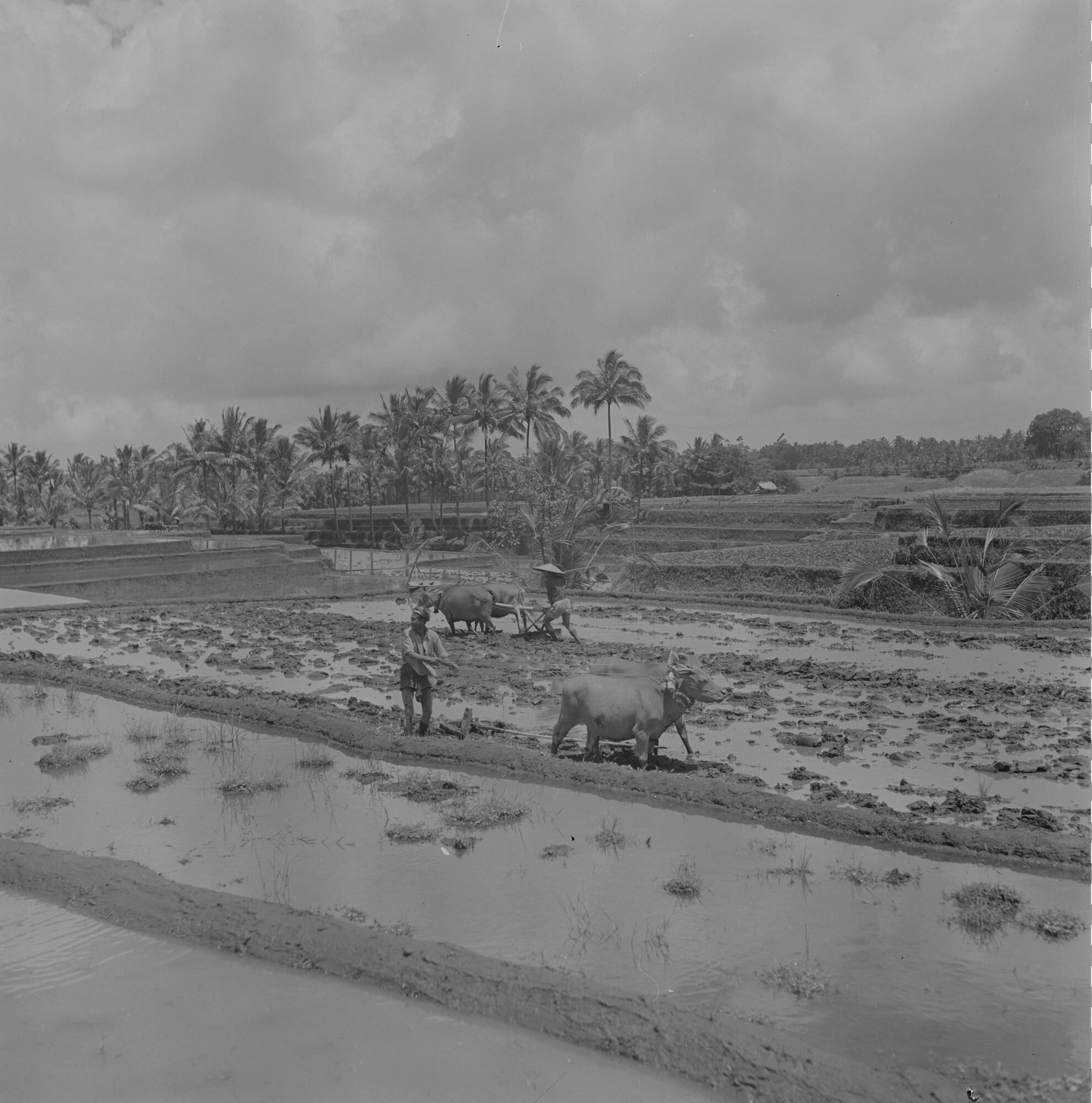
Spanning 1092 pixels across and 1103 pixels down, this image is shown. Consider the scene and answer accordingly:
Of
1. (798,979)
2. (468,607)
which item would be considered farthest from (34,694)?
(798,979)

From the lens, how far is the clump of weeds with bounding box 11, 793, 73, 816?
7.94 metres

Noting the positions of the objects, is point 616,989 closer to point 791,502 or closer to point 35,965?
point 35,965

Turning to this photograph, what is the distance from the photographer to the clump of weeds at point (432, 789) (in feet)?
26.3

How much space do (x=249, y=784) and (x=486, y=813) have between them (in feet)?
7.35

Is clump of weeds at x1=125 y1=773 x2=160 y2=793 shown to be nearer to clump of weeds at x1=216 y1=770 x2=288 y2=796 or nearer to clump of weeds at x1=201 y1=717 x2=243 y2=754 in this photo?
clump of weeds at x1=216 y1=770 x2=288 y2=796

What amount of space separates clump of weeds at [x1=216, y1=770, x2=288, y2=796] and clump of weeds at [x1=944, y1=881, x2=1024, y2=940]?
5.30 metres

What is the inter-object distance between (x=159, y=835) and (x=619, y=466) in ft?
192

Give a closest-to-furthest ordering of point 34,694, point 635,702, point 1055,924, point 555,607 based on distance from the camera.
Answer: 1. point 1055,924
2. point 635,702
3. point 34,694
4. point 555,607

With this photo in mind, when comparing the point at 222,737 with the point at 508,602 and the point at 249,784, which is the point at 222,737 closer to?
the point at 249,784

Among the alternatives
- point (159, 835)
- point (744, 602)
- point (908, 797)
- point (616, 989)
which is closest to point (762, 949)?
point (616, 989)

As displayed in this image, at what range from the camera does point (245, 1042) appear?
4.61 metres

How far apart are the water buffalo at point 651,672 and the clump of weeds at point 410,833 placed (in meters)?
2.33

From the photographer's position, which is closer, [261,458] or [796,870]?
[796,870]

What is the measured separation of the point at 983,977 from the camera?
5062mm
